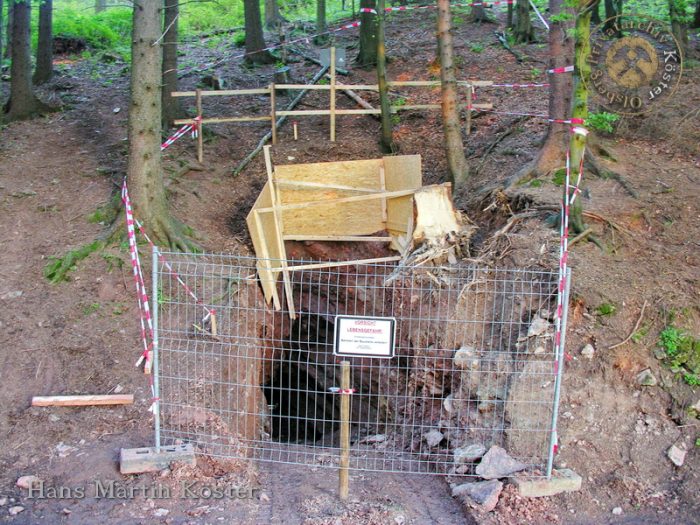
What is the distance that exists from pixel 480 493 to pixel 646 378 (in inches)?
91.2

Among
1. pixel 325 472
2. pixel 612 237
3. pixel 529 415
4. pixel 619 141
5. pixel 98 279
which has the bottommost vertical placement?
pixel 325 472

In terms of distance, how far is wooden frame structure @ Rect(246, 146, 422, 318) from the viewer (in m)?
11.2

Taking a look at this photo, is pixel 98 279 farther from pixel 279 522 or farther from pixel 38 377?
pixel 279 522

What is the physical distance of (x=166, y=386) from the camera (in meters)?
7.43

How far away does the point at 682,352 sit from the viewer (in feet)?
23.9

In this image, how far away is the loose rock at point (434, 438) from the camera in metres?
7.38

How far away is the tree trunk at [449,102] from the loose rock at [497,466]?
566 cm

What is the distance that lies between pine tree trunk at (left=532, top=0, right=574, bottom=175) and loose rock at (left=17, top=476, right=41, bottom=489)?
7638 millimetres

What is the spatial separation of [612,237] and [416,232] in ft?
8.61

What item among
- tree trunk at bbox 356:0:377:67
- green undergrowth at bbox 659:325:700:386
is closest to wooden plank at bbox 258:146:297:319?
green undergrowth at bbox 659:325:700:386

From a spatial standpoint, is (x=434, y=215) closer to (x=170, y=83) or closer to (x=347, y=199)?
(x=347, y=199)

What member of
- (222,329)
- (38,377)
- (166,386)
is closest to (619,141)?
(222,329)

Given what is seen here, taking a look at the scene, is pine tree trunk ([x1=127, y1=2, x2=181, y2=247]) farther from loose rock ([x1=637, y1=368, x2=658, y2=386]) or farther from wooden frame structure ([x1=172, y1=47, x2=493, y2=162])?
loose rock ([x1=637, y1=368, x2=658, y2=386])

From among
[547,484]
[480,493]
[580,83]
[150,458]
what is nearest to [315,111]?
[580,83]
